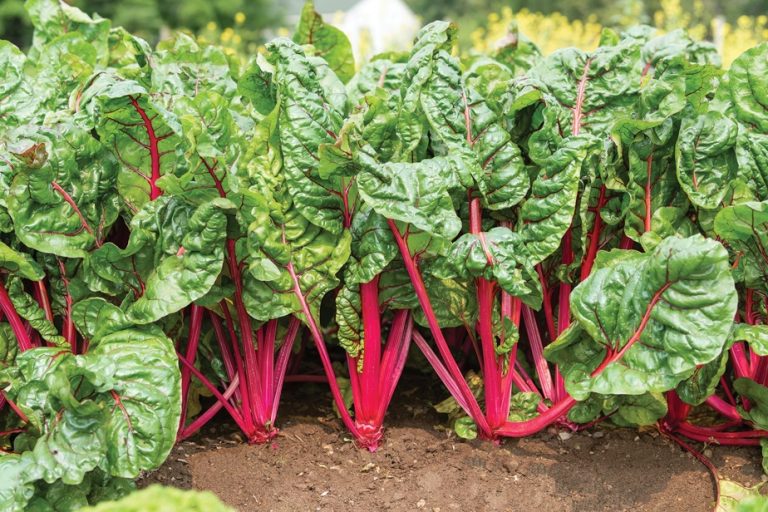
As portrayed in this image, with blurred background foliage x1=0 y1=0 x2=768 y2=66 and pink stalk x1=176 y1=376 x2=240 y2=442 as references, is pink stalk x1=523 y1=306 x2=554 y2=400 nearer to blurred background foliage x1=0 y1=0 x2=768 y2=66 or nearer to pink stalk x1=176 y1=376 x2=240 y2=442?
pink stalk x1=176 y1=376 x2=240 y2=442

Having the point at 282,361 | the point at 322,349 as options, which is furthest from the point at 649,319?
the point at 282,361

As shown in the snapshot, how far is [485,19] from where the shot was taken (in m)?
26.1

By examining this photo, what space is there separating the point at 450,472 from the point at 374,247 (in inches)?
24.8

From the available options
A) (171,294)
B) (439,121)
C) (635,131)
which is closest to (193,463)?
(171,294)

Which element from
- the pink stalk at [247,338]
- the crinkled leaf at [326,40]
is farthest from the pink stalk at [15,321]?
the crinkled leaf at [326,40]

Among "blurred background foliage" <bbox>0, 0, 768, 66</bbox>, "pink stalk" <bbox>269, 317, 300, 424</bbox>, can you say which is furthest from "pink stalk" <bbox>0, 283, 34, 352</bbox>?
"blurred background foliage" <bbox>0, 0, 768, 66</bbox>

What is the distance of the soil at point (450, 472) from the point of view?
2031 millimetres

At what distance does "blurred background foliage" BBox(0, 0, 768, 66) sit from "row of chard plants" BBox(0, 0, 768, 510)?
2.74 feet

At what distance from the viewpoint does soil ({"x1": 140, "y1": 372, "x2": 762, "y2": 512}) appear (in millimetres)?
2031

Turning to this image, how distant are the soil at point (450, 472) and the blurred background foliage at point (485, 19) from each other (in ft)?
4.82

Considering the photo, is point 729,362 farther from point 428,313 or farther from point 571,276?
point 428,313

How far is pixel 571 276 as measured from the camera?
2.26m

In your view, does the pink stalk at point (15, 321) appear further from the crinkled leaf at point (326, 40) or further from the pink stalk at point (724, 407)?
the pink stalk at point (724, 407)

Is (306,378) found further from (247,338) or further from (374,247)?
(374,247)
